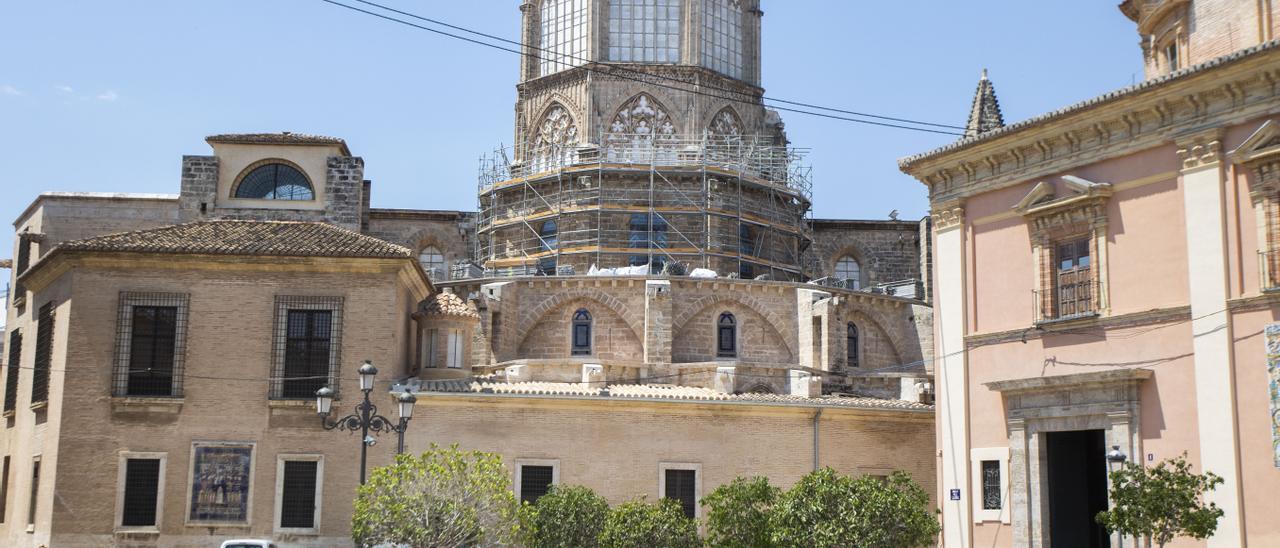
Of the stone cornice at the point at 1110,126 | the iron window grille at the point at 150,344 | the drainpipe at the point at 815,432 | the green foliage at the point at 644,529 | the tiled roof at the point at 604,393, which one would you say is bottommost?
the green foliage at the point at 644,529

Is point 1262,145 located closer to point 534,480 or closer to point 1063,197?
point 1063,197

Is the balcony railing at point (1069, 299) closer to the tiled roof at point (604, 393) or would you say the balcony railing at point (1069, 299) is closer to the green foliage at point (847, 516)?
the green foliage at point (847, 516)

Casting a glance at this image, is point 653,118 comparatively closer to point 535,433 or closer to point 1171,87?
point 535,433

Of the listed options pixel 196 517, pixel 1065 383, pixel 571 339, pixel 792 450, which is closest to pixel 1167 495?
pixel 1065 383

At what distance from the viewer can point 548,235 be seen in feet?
153

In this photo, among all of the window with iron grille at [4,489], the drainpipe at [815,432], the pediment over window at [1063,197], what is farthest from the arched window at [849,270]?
the window with iron grille at [4,489]

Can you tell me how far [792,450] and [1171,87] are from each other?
37.1 ft

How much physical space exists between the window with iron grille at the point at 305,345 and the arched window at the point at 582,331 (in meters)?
14.2

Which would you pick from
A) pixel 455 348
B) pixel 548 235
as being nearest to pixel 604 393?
pixel 455 348

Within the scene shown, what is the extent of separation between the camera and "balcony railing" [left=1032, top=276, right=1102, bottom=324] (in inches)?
835

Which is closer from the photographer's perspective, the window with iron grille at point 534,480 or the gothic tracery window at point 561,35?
the window with iron grille at point 534,480

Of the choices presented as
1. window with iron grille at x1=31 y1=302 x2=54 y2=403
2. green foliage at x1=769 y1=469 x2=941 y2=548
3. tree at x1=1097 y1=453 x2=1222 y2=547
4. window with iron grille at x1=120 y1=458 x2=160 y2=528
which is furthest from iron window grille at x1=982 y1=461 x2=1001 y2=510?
window with iron grille at x1=31 y1=302 x2=54 y2=403

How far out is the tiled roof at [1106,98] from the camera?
1873 cm

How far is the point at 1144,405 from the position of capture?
66.8ft
